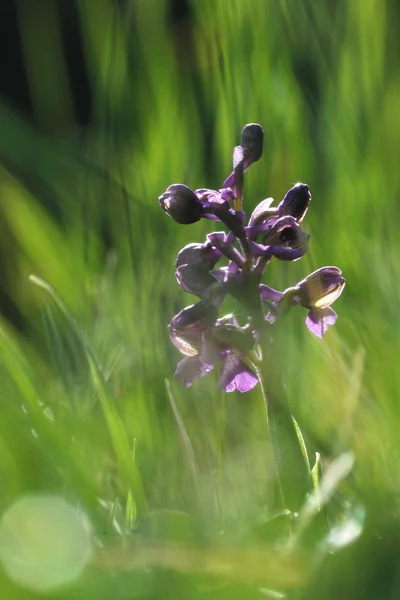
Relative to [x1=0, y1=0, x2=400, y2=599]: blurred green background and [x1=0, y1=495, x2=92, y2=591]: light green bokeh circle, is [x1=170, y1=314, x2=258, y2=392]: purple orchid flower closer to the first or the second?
[x1=0, y1=0, x2=400, y2=599]: blurred green background

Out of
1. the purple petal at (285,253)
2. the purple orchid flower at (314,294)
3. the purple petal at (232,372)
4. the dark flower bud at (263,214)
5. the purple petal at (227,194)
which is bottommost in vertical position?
the purple petal at (232,372)

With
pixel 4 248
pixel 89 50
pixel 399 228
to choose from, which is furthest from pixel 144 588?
pixel 4 248

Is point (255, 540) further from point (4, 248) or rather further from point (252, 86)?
point (4, 248)

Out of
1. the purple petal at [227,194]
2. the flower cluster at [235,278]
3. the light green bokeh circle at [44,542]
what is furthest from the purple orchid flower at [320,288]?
the light green bokeh circle at [44,542]

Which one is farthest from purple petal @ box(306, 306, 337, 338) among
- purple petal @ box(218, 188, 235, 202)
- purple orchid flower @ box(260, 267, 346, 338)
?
purple petal @ box(218, 188, 235, 202)

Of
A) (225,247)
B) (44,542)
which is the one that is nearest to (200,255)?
(225,247)

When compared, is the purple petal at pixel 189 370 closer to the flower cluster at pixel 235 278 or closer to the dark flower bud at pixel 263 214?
the flower cluster at pixel 235 278
